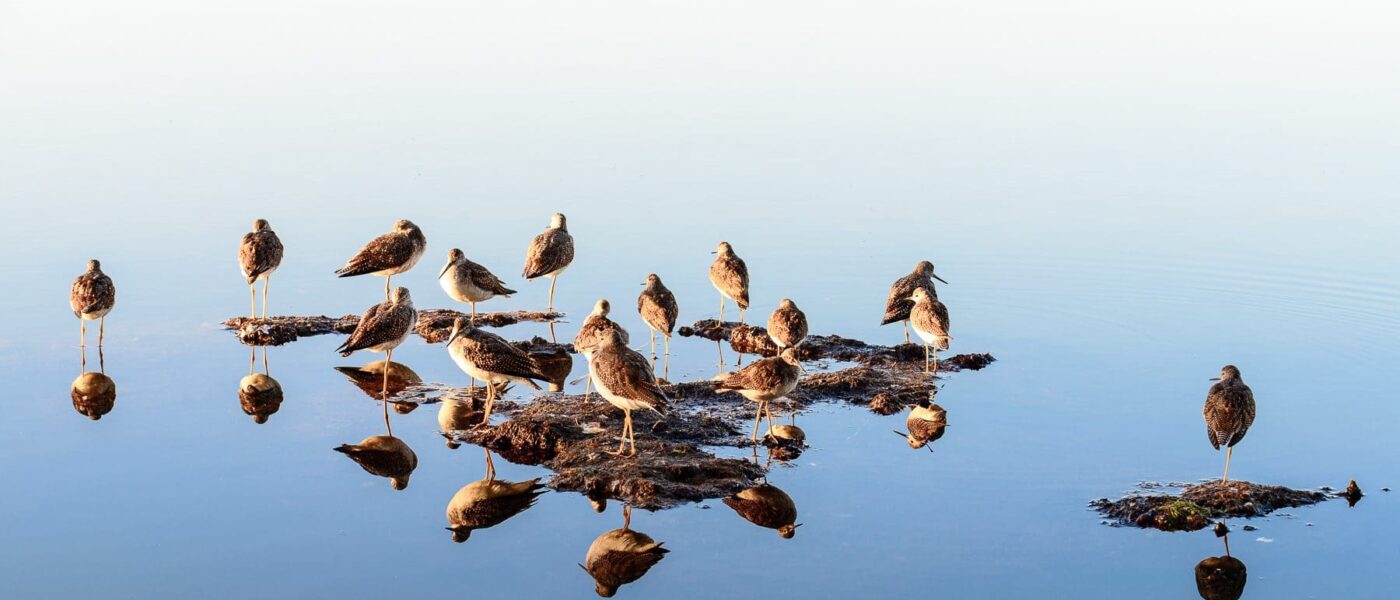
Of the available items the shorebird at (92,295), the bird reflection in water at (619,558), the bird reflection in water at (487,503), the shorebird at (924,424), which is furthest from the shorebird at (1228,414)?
the shorebird at (92,295)

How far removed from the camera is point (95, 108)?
3547cm

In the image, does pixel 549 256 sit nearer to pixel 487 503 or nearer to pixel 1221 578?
pixel 487 503

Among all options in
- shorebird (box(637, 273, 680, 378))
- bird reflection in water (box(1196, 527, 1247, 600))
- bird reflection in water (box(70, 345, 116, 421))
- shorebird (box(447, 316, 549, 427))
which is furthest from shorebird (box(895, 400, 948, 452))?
bird reflection in water (box(70, 345, 116, 421))

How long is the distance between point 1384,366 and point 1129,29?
1364 inches

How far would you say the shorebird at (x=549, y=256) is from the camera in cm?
2055

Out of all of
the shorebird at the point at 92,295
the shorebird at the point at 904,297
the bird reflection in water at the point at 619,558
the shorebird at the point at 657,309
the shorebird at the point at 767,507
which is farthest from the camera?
the shorebird at the point at 904,297

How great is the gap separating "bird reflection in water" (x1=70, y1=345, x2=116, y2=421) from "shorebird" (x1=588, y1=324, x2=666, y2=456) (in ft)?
16.8

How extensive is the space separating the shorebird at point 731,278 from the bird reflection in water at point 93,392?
7041 millimetres

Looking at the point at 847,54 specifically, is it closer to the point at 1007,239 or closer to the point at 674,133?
the point at 674,133

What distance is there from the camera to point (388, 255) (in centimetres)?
2048

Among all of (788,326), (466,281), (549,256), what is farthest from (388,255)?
(788,326)

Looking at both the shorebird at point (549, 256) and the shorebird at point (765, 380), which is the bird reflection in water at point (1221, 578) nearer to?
the shorebird at point (765, 380)

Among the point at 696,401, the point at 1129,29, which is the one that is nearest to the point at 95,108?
the point at 696,401

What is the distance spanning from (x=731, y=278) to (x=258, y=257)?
5.72m
